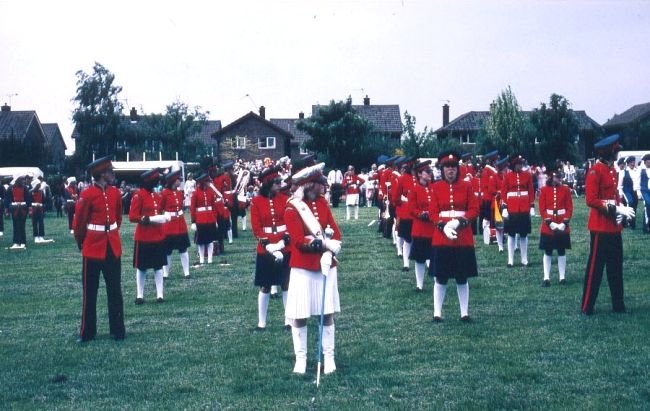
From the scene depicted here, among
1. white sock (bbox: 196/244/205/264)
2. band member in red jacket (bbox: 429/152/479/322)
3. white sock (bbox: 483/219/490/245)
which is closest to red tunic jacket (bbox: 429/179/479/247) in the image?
band member in red jacket (bbox: 429/152/479/322)

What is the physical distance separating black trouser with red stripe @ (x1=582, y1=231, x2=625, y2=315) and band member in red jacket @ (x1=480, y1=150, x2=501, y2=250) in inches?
311

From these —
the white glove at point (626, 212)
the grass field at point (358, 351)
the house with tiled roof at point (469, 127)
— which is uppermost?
the house with tiled roof at point (469, 127)

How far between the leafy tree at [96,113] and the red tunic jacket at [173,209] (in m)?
65.0

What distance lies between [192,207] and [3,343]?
7266 millimetres

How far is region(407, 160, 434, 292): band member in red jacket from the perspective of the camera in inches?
563

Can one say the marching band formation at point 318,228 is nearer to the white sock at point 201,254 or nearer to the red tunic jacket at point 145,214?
the red tunic jacket at point 145,214

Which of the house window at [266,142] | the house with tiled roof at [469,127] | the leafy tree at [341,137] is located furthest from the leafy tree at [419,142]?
the house window at [266,142]

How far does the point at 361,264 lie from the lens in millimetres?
19172

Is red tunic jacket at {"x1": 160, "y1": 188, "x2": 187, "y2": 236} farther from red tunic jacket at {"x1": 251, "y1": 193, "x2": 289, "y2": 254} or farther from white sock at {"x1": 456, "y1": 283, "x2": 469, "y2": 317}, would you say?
white sock at {"x1": 456, "y1": 283, "x2": 469, "y2": 317}

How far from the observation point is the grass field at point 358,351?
27.2 feet

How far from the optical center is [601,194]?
1174 centimetres

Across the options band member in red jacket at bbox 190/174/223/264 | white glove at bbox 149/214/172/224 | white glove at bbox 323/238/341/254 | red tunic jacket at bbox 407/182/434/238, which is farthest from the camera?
band member in red jacket at bbox 190/174/223/264

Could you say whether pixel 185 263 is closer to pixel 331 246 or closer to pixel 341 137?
pixel 331 246

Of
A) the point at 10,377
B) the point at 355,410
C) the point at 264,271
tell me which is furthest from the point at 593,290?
the point at 10,377
